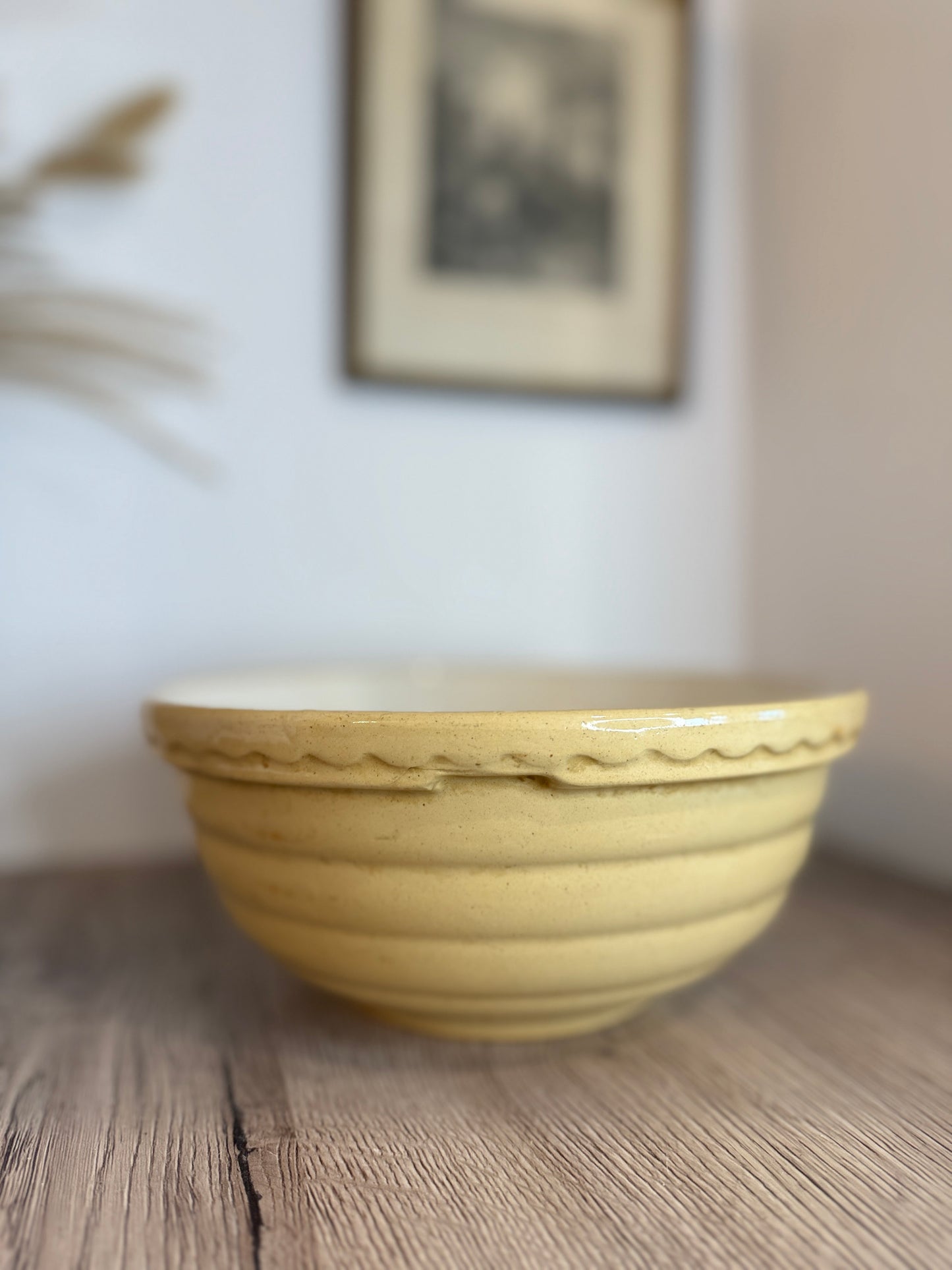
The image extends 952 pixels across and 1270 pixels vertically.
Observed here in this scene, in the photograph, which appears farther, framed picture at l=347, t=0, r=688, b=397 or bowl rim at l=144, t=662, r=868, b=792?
framed picture at l=347, t=0, r=688, b=397

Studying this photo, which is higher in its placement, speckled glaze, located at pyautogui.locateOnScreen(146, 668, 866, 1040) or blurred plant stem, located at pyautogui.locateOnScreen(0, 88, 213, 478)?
blurred plant stem, located at pyautogui.locateOnScreen(0, 88, 213, 478)

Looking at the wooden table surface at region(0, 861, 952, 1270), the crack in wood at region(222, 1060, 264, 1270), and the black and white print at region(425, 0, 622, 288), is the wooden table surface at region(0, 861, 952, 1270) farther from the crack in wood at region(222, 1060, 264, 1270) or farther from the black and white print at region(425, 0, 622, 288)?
the black and white print at region(425, 0, 622, 288)

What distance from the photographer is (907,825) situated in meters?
0.83

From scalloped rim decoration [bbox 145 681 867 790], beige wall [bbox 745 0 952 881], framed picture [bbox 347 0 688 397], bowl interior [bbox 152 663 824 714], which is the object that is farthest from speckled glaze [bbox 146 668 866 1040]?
framed picture [bbox 347 0 688 397]

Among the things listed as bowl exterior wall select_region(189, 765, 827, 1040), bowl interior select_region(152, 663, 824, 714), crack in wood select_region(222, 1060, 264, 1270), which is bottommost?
crack in wood select_region(222, 1060, 264, 1270)

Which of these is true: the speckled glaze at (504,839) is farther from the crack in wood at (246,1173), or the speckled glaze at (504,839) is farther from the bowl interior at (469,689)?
the bowl interior at (469,689)

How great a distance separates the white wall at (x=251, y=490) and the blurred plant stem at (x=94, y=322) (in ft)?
0.06

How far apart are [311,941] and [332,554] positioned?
0.47m

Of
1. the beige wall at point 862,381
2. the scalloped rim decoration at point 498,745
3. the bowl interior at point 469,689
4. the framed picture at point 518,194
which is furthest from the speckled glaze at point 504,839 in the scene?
the framed picture at point 518,194

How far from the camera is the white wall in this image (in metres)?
0.84

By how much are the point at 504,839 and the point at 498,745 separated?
0.05 m

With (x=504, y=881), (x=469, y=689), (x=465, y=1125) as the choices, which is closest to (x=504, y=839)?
(x=504, y=881)

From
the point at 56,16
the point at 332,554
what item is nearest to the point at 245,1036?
the point at 332,554

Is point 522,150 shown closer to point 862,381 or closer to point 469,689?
point 862,381
